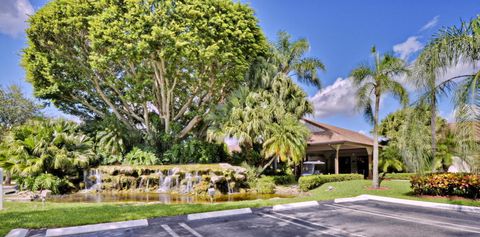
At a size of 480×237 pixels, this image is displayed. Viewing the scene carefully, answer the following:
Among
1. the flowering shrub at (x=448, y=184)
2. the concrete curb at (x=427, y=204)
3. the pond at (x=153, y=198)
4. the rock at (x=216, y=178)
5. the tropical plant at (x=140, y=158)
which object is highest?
the tropical plant at (x=140, y=158)

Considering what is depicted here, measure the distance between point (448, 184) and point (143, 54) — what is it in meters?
17.6

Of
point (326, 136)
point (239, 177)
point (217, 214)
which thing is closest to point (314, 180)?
point (239, 177)

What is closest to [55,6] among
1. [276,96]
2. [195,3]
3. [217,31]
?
[195,3]

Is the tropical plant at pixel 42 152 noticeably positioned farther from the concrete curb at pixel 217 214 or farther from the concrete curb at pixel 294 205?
the concrete curb at pixel 294 205

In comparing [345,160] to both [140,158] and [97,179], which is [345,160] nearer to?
[140,158]

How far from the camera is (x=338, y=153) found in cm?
2881

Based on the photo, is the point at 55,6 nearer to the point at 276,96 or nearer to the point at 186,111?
the point at 186,111

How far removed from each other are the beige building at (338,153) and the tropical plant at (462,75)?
13.7m

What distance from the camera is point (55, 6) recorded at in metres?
19.8

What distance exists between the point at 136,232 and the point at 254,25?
1790 centimetres

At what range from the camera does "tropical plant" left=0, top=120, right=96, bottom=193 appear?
53.6 feet

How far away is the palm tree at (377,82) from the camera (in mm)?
15820

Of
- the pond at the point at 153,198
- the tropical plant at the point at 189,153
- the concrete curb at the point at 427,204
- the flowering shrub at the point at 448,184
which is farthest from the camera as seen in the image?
the tropical plant at the point at 189,153

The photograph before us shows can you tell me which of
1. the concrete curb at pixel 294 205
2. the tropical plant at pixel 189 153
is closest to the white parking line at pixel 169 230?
the concrete curb at pixel 294 205
